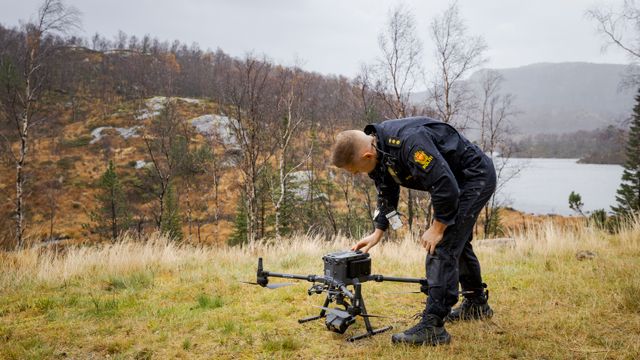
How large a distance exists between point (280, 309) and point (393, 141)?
209cm

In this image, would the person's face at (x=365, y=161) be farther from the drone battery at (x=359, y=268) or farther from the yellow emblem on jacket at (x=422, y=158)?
the drone battery at (x=359, y=268)

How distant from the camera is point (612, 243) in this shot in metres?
6.23

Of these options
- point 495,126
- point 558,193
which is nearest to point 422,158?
point 495,126

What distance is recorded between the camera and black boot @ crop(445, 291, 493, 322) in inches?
133

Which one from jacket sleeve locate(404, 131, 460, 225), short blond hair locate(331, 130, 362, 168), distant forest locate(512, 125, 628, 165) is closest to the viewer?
jacket sleeve locate(404, 131, 460, 225)

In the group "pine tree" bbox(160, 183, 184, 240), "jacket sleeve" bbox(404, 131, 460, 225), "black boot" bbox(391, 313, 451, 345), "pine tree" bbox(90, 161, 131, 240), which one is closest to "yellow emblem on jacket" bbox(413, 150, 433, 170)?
"jacket sleeve" bbox(404, 131, 460, 225)

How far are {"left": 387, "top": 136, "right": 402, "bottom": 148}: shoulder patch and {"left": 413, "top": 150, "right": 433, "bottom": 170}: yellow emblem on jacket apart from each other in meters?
0.17

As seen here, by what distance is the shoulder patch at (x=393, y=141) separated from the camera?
2752 millimetres

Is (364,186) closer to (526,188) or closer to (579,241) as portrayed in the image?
(579,241)

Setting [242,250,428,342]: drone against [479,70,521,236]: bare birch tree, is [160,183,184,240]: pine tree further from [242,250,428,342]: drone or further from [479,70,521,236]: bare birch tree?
[242,250,428,342]: drone

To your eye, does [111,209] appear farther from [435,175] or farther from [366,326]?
[435,175]

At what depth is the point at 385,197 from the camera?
3.33m

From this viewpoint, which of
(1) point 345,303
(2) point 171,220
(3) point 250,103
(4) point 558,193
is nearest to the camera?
(1) point 345,303

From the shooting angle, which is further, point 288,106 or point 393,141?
point 288,106
